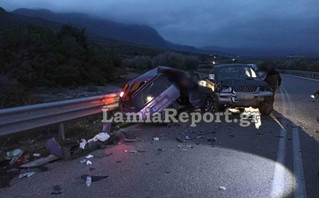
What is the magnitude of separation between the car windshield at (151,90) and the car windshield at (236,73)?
3883 millimetres

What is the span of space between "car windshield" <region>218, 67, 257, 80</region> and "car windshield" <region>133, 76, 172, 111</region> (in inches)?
153

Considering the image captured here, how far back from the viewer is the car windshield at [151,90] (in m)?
9.52

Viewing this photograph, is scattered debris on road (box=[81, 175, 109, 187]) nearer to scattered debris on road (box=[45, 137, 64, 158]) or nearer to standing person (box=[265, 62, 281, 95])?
scattered debris on road (box=[45, 137, 64, 158])

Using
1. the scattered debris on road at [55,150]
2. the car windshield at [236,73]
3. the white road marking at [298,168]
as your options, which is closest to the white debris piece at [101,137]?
the scattered debris on road at [55,150]

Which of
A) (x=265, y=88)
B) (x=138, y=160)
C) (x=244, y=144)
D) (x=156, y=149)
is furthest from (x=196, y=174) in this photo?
(x=265, y=88)

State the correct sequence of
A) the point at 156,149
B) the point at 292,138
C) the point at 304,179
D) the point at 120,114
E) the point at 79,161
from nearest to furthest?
the point at 304,179, the point at 79,161, the point at 156,149, the point at 292,138, the point at 120,114

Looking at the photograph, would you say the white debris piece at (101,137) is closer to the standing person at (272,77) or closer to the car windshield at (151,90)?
Result: the car windshield at (151,90)

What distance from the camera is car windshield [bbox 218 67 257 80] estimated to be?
515 inches

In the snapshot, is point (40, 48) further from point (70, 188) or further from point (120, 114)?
point (70, 188)

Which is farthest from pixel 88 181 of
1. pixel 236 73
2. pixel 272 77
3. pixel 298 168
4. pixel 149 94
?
pixel 272 77

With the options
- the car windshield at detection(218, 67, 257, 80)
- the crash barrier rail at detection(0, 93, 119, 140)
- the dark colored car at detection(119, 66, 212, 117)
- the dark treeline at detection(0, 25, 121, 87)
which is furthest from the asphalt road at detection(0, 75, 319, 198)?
the dark treeline at detection(0, 25, 121, 87)

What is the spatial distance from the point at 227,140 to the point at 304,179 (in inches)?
119

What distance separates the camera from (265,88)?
11906 millimetres

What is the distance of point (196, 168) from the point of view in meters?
6.02
